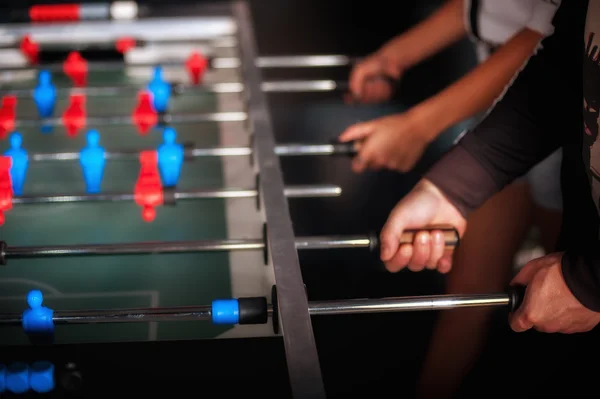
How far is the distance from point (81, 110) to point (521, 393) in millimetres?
1151

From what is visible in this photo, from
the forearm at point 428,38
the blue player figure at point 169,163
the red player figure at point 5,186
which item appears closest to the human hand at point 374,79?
the forearm at point 428,38

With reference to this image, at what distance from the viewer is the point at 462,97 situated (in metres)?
1.11

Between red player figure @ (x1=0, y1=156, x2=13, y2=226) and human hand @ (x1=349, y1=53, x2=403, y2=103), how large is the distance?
0.75 m

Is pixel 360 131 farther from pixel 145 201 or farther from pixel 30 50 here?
pixel 30 50

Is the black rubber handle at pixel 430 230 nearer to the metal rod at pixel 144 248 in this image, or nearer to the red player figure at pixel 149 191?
the metal rod at pixel 144 248

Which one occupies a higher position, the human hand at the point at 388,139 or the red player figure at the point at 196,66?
the red player figure at the point at 196,66

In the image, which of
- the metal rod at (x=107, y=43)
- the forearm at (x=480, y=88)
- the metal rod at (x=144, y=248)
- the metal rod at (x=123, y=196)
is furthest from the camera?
the metal rod at (x=107, y=43)

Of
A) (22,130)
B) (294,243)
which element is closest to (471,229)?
(294,243)

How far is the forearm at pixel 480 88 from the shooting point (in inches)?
41.9

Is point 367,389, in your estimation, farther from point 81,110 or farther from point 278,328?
point 81,110

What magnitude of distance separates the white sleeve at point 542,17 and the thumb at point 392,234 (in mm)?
390

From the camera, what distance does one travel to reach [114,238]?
1.07m

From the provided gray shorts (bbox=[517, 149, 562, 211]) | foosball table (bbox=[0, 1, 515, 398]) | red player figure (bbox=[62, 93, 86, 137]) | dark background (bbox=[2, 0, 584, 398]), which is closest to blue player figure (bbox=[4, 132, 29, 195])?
foosball table (bbox=[0, 1, 515, 398])

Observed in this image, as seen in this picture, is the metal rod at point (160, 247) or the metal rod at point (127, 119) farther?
the metal rod at point (127, 119)
